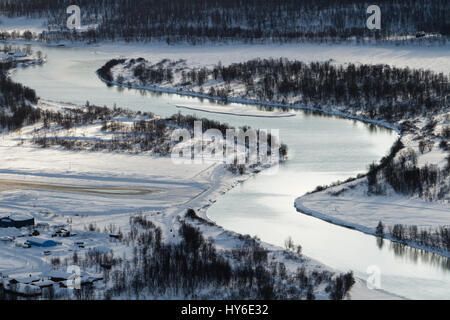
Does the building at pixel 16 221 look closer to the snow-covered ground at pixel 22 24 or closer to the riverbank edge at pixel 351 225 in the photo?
the riverbank edge at pixel 351 225

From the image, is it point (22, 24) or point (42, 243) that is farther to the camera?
point (22, 24)

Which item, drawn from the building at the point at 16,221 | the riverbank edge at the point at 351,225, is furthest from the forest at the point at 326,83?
the building at the point at 16,221

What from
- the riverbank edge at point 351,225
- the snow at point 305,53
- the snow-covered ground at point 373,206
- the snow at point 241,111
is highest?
the snow at point 305,53
